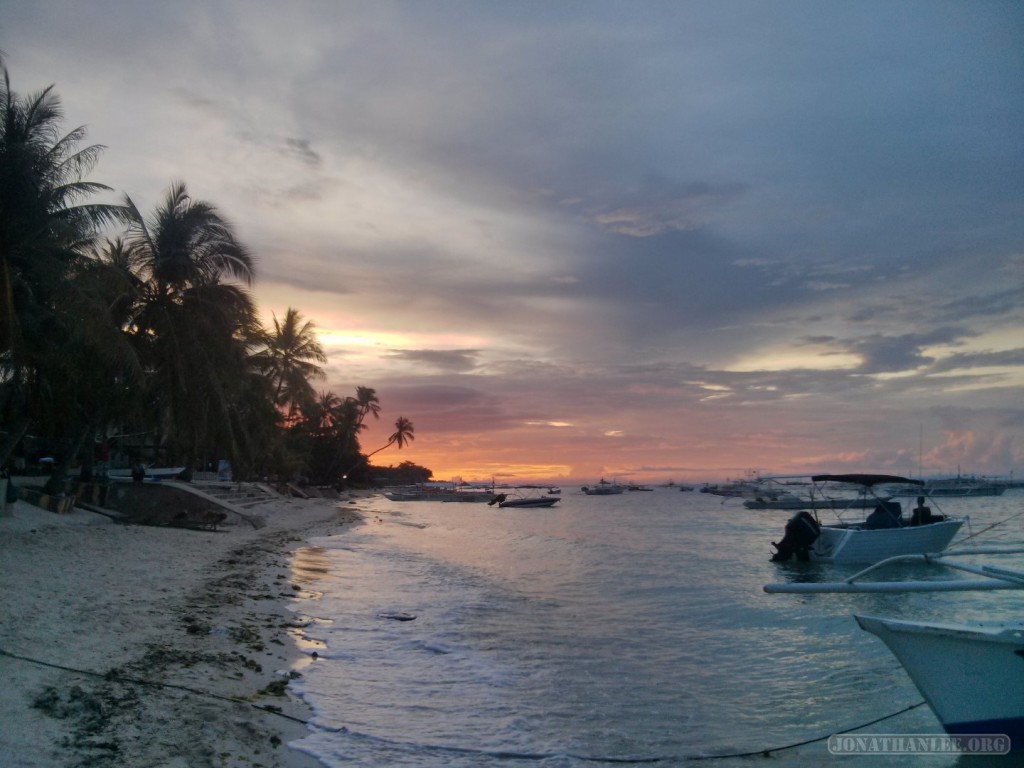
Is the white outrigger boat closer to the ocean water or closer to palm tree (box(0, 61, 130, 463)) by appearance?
the ocean water

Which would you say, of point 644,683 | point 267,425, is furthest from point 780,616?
point 267,425

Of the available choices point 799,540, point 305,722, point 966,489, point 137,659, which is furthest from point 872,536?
point 966,489

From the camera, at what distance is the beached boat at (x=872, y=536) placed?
24.2m

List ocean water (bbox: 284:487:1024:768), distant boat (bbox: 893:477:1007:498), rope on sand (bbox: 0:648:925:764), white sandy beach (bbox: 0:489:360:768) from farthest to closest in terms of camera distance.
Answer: distant boat (bbox: 893:477:1007:498), ocean water (bbox: 284:487:1024:768), rope on sand (bbox: 0:648:925:764), white sandy beach (bbox: 0:489:360:768)

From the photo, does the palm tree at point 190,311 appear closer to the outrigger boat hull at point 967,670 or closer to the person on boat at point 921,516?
the outrigger boat hull at point 967,670

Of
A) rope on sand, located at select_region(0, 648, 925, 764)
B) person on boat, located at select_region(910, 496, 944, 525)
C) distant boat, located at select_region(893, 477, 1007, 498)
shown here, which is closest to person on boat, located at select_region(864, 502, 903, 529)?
person on boat, located at select_region(910, 496, 944, 525)

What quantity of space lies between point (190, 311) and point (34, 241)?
8.22 m

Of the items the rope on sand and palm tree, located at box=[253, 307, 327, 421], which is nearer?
the rope on sand

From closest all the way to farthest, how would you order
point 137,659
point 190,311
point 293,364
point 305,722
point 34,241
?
point 305,722 → point 137,659 → point 34,241 → point 190,311 → point 293,364

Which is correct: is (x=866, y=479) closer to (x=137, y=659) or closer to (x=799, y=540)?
(x=799, y=540)

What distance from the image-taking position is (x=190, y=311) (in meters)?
23.1

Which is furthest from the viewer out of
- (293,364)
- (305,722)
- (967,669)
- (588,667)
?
Result: (293,364)

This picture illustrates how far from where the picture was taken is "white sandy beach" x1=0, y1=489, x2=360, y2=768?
524cm

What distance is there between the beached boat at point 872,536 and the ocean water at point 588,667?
3.24 m
